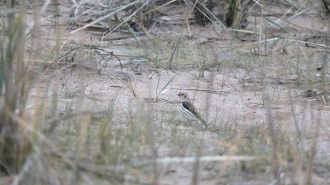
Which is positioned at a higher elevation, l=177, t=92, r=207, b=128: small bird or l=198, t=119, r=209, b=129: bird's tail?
l=177, t=92, r=207, b=128: small bird

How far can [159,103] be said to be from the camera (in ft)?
15.2

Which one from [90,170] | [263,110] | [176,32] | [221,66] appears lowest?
[90,170]

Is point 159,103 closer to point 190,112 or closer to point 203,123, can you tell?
point 190,112

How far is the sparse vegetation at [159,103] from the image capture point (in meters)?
2.47

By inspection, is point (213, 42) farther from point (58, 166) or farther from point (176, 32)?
point (58, 166)

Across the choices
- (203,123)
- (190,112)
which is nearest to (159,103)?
(190,112)

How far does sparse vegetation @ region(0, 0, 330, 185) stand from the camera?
2475 mm

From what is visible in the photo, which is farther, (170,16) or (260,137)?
(170,16)

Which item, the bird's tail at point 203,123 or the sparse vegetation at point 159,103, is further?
the bird's tail at point 203,123

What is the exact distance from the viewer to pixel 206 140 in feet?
10.2

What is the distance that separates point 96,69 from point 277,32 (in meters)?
2.75

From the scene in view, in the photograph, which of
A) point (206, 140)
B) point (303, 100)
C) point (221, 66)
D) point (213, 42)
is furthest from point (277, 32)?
point (206, 140)

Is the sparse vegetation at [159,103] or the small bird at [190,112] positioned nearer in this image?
the sparse vegetation at [159,103]

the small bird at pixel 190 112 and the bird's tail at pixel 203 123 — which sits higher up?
the small bird at pixel 190 112
